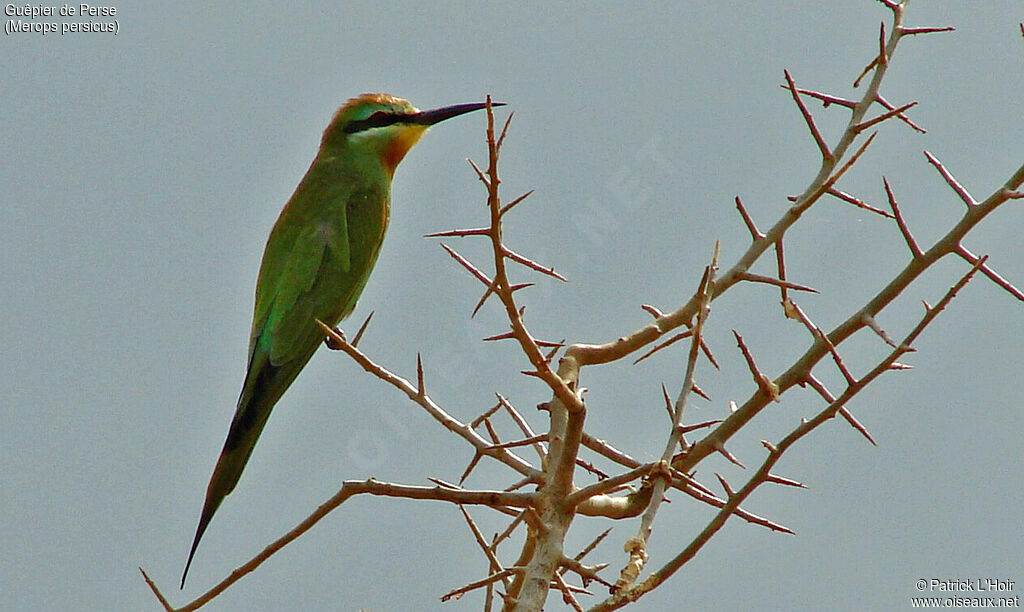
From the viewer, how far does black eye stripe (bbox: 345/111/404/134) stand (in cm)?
483

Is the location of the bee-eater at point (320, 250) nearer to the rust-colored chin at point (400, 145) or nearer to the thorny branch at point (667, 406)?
the rust-colored chin at point (400, 145)

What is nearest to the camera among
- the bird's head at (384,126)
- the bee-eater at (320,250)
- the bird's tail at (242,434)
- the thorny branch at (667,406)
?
the thorny branch at (667,406)

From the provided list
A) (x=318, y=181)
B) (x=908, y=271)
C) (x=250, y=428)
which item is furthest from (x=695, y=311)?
(x=318, y=181)

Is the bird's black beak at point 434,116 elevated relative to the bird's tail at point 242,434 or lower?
elevated

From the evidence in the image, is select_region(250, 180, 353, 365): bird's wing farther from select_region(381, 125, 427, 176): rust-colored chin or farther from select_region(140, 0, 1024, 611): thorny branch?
select_region(140, 0, 1024, 611): thorny branch

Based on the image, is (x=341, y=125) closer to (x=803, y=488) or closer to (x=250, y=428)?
(x=250, y=428)

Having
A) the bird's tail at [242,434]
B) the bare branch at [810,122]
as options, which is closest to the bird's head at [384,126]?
the bird's tail at [242,434]

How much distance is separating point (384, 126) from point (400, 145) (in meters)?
0.11

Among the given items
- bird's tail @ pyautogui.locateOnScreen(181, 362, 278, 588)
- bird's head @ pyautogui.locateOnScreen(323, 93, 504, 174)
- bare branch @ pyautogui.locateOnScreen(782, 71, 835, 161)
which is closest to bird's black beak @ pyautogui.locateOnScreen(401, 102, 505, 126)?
bird's head @ pyautogui.locateOnScreen(323, 93, 504, 174)

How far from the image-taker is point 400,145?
15.9ft

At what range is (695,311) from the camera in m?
2.40

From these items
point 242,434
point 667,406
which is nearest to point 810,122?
point 667,406

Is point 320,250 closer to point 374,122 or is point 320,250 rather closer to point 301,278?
point 301,278

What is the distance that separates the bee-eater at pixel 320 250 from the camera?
12.6 feet
